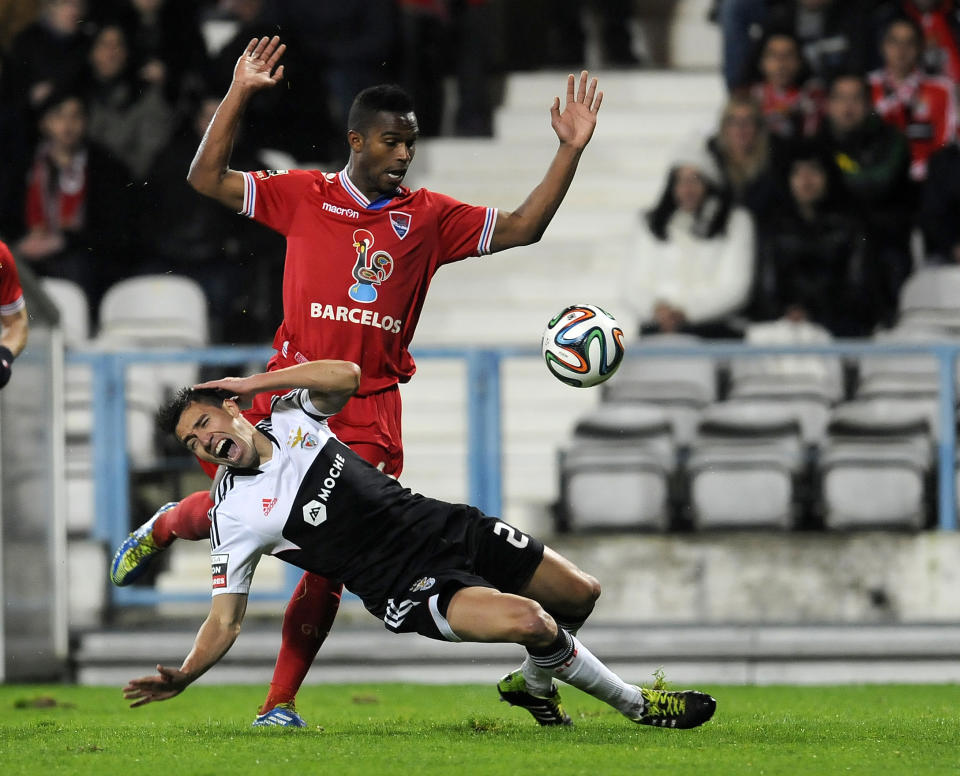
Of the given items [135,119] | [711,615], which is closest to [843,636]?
[711,615]

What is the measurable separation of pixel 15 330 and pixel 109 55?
183 inches

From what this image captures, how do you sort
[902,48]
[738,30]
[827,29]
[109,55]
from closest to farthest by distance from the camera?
[902,48]
[827,29]
[109,55]
[738,30]

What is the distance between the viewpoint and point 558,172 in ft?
21.0

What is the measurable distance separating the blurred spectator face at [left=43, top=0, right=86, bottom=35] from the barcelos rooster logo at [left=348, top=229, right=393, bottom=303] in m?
6.88

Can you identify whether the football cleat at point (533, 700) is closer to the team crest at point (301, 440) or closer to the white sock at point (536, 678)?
the white sock at point (536, 678)

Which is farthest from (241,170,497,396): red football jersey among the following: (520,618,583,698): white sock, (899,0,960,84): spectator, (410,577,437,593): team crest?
(899,0,960,84): spectator

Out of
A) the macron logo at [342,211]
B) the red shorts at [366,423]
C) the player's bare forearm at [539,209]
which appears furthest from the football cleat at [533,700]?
the macron logo at [342,211]

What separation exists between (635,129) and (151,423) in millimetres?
4650

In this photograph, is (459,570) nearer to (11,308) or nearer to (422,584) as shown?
(422,584)

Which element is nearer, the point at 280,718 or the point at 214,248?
the point at 280,718

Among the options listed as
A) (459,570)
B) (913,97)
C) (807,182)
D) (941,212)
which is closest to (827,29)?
(913,97)

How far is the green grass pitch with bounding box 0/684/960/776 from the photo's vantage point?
5.35 metres

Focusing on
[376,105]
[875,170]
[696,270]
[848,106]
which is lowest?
[696,270]

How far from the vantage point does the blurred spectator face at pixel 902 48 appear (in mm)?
11547
